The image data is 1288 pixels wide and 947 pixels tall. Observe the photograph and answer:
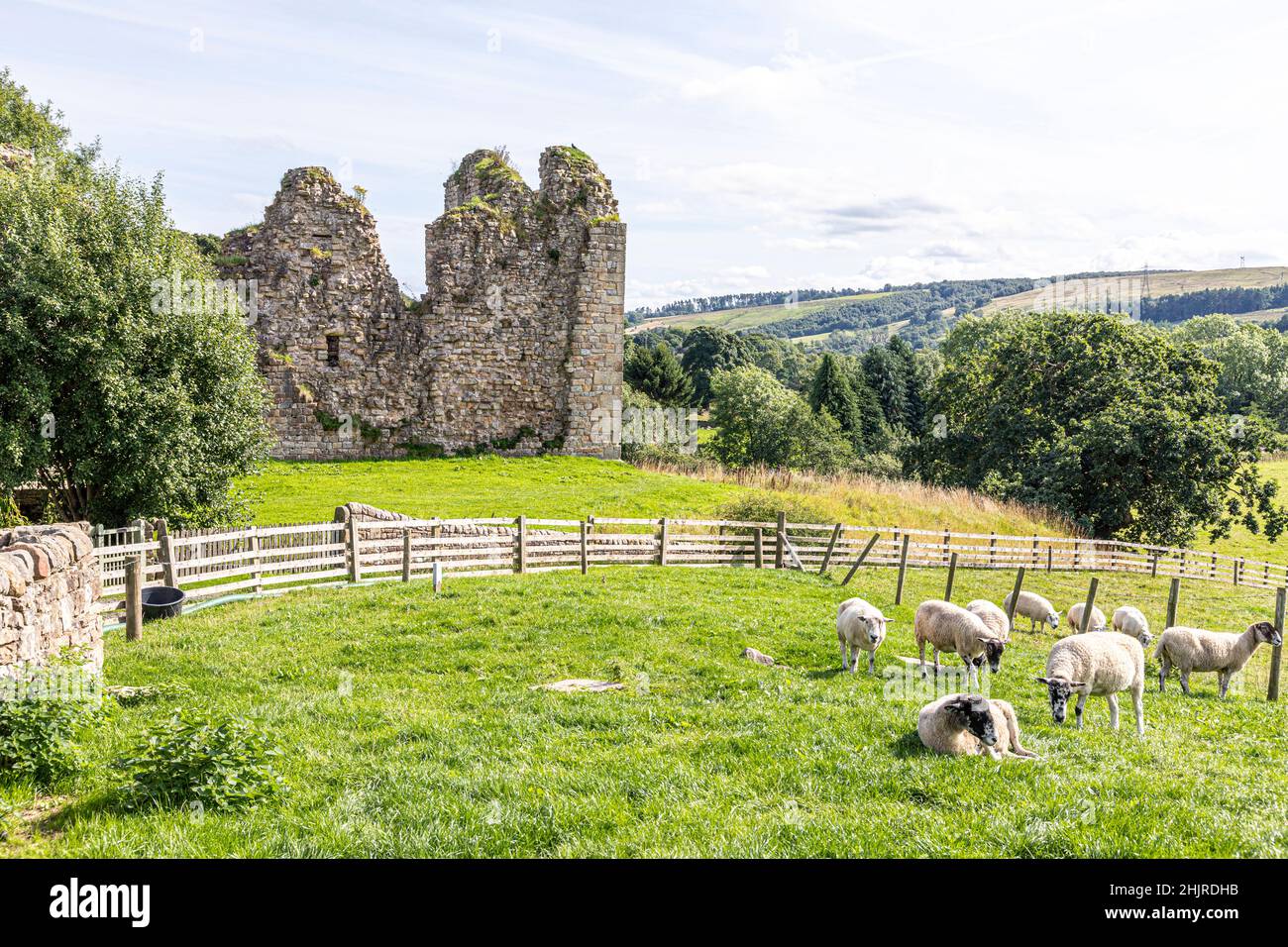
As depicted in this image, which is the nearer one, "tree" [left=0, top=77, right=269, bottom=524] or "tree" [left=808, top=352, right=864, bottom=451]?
"tree" [left=0, top=77, right=269, bottom=524]

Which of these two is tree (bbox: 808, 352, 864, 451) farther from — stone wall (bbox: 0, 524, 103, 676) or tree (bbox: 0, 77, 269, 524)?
stone wall (bbox: 0, 524, 103, 676)

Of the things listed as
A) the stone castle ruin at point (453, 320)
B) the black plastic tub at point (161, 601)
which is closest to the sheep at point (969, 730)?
the black plastic tub at point (161, 601)

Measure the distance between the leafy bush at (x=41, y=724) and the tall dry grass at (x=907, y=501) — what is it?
23.2 m

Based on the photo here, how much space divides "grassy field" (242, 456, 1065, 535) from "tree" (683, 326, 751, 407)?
179 feet

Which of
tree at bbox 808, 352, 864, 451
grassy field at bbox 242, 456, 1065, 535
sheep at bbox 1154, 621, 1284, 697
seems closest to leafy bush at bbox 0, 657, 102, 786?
sheep at bbox 1154, 621, 1284, 697

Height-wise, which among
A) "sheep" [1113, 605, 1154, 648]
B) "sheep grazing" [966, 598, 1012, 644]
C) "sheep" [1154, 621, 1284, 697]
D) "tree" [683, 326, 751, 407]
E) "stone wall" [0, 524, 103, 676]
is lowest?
"sheep" [1113, 605, 1154, 648]

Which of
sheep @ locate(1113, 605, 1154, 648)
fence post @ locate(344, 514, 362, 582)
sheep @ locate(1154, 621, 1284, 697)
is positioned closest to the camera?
sheep @ locate(1154, 621, 1284, 697)

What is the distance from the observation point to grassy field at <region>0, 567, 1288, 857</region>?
574 centimetres

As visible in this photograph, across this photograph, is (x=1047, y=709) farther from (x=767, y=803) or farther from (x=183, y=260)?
(x=183, y=260)

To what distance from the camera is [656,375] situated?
65375mm

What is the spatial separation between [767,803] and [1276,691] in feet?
31.1

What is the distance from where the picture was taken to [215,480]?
18844 millimetres

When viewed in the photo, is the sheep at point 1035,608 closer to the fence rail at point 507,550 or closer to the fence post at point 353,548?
the fence rail at point 507,550
